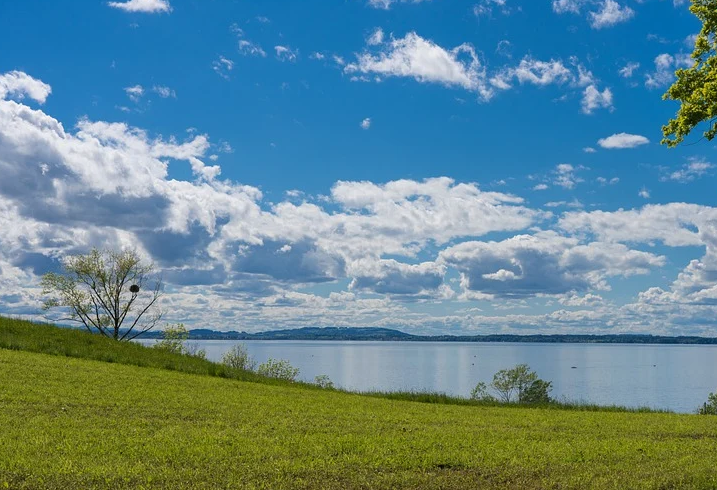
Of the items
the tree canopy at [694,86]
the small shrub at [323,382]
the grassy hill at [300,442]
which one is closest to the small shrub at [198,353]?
the small shrub at [323,382]

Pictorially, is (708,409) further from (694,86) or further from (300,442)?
(300,442)

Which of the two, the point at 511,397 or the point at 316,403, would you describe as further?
the point at 511,397

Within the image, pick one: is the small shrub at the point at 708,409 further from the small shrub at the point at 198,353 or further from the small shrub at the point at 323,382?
the small shrub at the point at 198,353

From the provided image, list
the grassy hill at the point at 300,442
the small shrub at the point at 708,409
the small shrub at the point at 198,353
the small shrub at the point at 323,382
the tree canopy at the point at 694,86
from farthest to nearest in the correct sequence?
1. the small shrub at the point at 198,353
2. the small shrub at the point at 708,409
3. the small shrub at the point at 323,382
4. the tree canopy at the point at 694,86
5. the grassy hill at the point at 300,442

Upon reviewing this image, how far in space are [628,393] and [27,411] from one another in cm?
12403

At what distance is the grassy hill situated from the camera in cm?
1002

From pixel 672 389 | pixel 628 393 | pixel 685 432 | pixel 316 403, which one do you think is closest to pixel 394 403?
pixel 316 403

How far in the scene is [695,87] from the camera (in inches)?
731

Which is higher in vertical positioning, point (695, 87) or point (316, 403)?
point (695, 87)

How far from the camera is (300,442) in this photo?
12406 millimetres

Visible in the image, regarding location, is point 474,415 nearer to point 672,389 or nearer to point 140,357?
point 140,357

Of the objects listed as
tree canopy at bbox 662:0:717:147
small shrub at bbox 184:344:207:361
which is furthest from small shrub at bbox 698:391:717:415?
small shrub at bbox 184:344:207:361

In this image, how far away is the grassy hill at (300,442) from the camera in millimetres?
10016

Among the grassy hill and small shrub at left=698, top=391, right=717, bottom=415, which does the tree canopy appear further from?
small shrub at left=698, top=391, right=717, bottom=415
